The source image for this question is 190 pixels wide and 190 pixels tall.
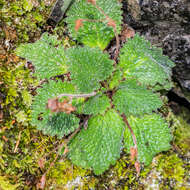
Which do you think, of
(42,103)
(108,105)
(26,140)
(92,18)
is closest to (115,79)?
(108,105)

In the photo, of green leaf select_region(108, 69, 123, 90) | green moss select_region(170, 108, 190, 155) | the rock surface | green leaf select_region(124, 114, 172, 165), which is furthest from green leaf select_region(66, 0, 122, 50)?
green moss select_region(170, 108, 190, 155)

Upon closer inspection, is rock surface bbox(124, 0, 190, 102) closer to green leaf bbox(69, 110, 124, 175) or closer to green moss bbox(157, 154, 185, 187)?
Answer: green moss bbox(157, 154, 185, 187)

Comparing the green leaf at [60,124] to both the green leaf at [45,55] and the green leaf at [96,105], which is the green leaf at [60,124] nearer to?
the green leaf at [96,105]

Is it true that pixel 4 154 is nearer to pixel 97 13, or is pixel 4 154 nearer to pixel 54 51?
pixel 54 51

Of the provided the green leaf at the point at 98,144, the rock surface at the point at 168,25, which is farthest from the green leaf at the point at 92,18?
the green leaf at the point at 98,144

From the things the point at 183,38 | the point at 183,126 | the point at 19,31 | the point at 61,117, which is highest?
the point at 183,38

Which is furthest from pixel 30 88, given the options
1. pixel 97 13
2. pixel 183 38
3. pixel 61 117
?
pixel 183 38
